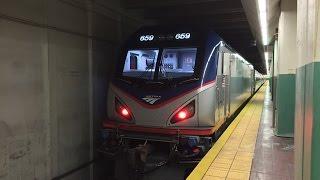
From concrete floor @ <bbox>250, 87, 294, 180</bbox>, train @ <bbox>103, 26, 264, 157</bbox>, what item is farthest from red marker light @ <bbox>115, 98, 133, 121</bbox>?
concrete floor @ <bbox>250, 87, 294, 180</bbox>

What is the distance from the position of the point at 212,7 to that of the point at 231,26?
2.62 metres

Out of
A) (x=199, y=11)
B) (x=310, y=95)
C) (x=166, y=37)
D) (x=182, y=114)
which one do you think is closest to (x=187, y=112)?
(x=182, y=114)

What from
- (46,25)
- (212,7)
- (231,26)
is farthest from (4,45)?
(231,26)

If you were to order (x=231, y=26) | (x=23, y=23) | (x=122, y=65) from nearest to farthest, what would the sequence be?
(x=23, y=23) < (x=122, y=65) < (x=231, y=26)

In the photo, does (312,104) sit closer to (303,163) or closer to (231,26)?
(303,163)

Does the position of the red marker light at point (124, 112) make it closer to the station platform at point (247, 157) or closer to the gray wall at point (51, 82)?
the gray wall at point (51, 82)

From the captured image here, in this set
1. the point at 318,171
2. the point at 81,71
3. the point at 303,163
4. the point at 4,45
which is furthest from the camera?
the point at 81,71

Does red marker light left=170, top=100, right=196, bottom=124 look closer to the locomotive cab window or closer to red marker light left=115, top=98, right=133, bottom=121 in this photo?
the locomotive cab window

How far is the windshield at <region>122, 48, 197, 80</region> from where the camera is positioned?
5.84 meters

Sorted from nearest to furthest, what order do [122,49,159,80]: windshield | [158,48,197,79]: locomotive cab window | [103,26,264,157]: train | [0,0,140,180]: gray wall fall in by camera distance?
[0,0,140,180]: gray wall → [103,26,264,157]: train → [158,48,197,79]: locomotive cab window → [122,49,159,80]: windshield

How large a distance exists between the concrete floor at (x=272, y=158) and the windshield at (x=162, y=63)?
1806 millimetres

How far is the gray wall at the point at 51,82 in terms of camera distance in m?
4.95

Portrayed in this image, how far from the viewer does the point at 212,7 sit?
341 inches

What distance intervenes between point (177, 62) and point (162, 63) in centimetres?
28
